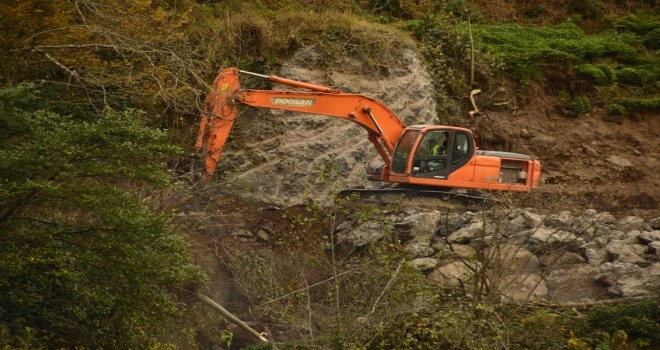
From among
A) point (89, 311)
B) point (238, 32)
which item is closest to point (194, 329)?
point (89, 311)

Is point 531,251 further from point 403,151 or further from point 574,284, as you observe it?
point 403,151

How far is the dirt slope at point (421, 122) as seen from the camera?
21750 mm

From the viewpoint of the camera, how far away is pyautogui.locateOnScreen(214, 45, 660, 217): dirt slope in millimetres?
21750

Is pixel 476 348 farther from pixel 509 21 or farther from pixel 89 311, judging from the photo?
pixel 509 21

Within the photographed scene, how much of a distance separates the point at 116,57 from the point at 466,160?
655 centimetres

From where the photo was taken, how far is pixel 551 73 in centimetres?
2755

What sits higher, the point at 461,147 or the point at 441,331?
the point at 441,331

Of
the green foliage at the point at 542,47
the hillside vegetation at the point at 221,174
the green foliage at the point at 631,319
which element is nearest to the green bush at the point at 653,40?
the green foliage at the point at 542,47

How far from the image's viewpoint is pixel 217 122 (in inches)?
788

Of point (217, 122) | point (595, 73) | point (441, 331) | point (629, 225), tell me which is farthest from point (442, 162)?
point (595, 73)

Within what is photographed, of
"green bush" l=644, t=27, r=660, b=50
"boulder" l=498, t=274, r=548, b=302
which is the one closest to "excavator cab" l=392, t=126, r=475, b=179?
"boulder" l=498, t=274, r=548, b=302

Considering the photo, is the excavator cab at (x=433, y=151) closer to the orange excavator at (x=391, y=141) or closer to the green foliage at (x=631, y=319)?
the orange excavator at (x=391, y=141)

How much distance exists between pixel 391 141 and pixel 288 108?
209 cm

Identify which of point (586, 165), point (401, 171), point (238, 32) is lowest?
point (586, 165)
